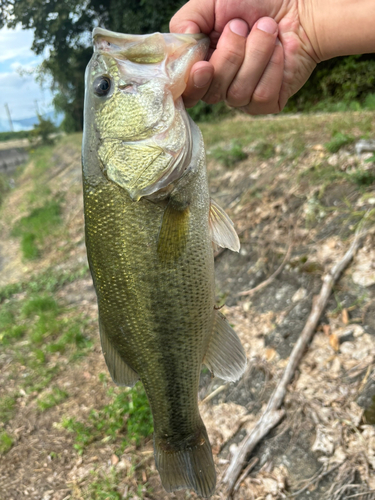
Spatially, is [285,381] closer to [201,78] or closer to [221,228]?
[221,228]

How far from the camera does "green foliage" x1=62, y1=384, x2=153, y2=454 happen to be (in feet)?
11.6

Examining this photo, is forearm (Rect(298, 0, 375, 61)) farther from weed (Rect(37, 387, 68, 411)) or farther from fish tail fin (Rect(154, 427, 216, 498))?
weed (Rect(37, 387, 68, 411))

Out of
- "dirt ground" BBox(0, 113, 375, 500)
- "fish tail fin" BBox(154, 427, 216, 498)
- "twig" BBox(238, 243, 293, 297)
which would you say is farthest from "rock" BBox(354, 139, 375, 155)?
"fish tail fin" BBox(154, 427, 216, 498)

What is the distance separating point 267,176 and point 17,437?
163 inches

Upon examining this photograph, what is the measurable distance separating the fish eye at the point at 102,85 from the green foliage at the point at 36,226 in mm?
7925

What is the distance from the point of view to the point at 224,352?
73.0 inches

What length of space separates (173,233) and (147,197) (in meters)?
0.18

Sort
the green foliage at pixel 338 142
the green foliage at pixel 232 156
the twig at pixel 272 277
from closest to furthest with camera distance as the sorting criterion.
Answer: the twig at pixel 272 277 → the green foliage at pixel 338 142 → the green foliage at pixel 232 156

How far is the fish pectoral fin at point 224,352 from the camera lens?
1831 mm

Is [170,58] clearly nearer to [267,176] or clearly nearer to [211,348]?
[211,348]

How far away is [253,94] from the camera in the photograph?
195cm

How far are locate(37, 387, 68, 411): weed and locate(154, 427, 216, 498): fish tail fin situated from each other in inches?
105

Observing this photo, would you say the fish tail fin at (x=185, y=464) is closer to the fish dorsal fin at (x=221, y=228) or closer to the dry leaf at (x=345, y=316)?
the fish dorsal fin at (x=221, y=228)

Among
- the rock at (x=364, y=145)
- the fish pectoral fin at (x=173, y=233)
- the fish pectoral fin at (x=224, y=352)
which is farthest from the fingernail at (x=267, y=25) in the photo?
the rock at (x=364, y=145)
